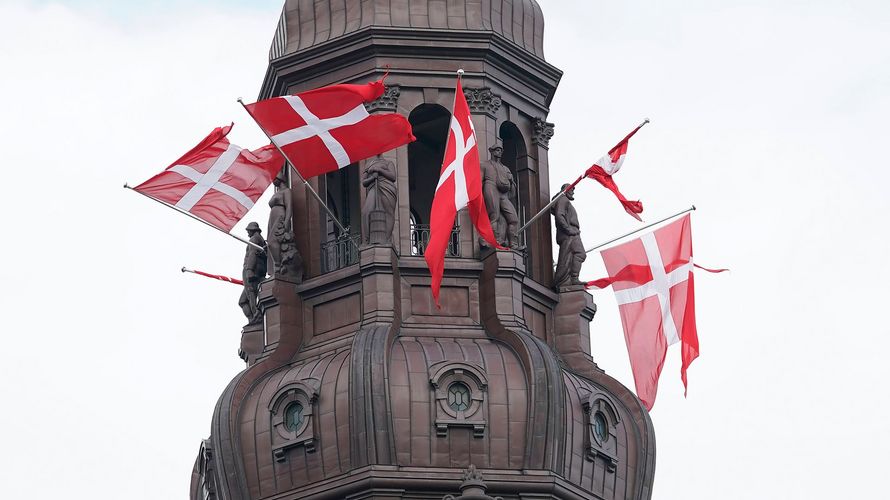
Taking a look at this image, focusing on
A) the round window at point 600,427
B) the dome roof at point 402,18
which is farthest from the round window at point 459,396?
the dome roof at point 402,18

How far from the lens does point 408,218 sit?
90688 mm

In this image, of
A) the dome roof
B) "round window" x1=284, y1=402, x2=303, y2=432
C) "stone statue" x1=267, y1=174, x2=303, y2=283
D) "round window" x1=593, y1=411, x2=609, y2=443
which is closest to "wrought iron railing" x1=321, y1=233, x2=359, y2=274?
"stone statue" x1=267, y1=174, x2=303, y2=283

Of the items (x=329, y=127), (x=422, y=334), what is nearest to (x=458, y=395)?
(x=422, y=334)

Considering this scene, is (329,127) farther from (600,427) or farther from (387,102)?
(600,427)

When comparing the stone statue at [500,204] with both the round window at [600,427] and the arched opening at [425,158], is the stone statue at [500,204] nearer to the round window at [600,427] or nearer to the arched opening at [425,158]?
the arched opening at [425,158]

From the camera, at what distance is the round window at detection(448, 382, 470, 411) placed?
87.5 metres

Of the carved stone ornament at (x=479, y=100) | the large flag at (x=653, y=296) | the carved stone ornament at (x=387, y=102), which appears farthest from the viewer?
the large flag at (x=653, y=296)

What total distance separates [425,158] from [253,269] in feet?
17.8

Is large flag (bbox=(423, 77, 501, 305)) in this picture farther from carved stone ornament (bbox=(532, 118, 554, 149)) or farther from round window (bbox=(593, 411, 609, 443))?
round window (bbox=(593, 411, 609, 443))

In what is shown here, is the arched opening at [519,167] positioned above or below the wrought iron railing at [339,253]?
above

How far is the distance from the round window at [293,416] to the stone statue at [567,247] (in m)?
7.14

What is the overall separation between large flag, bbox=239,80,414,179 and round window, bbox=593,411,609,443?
283 inches

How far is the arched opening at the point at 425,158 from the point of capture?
309ft

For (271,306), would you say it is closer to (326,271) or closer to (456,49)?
(326,271)
